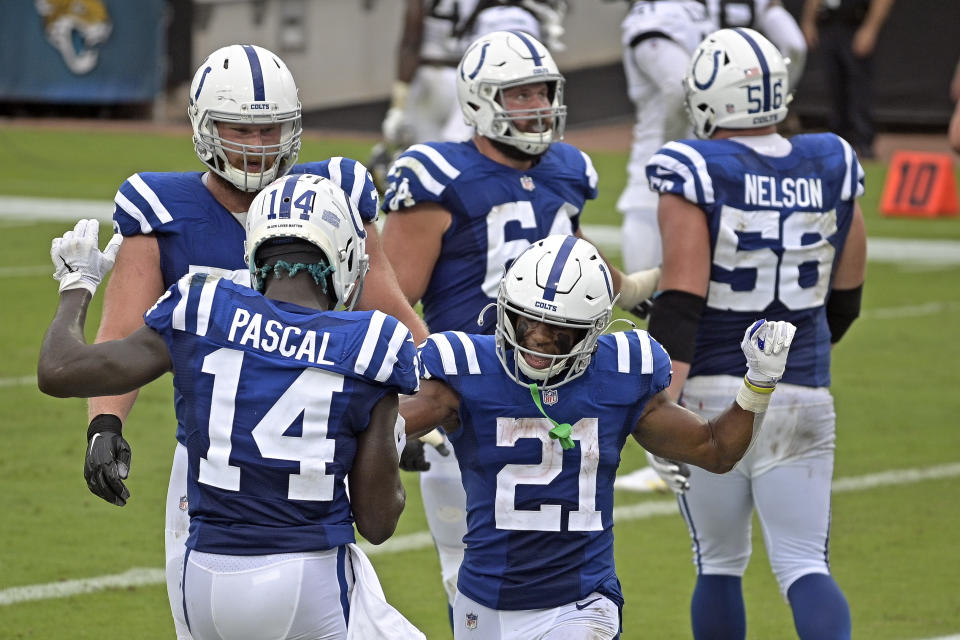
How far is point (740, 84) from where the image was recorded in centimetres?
465

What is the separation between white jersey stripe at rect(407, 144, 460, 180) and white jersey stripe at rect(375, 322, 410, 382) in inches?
63.7

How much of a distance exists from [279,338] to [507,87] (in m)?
1.88

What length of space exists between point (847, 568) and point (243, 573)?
3.36 metres

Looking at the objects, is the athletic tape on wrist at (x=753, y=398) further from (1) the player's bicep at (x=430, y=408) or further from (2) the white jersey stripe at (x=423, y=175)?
(2) the white jersey stripe at (x=423, y=175)

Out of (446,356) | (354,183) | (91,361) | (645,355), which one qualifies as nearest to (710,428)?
(645,355)

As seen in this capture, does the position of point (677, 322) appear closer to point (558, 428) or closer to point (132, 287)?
point (558, 428)

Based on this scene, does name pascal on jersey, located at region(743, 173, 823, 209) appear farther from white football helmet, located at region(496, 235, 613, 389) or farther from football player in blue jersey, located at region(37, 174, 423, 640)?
football player in blue jersey, located at region(37, 174, 423, 640)

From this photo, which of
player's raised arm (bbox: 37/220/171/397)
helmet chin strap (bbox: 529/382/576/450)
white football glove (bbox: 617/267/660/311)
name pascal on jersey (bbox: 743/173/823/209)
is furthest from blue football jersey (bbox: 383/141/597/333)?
player's raised arm (bbox: 37/220/171/397)

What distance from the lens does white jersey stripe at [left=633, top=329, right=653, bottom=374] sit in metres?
3.75

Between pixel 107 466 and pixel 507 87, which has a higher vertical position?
pixel 507 87

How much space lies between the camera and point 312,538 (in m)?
3.24

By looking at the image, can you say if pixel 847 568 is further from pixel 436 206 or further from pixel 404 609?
pixel 436 206

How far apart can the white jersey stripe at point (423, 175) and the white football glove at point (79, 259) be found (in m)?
1.39

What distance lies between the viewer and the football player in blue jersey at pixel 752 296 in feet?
14.7
